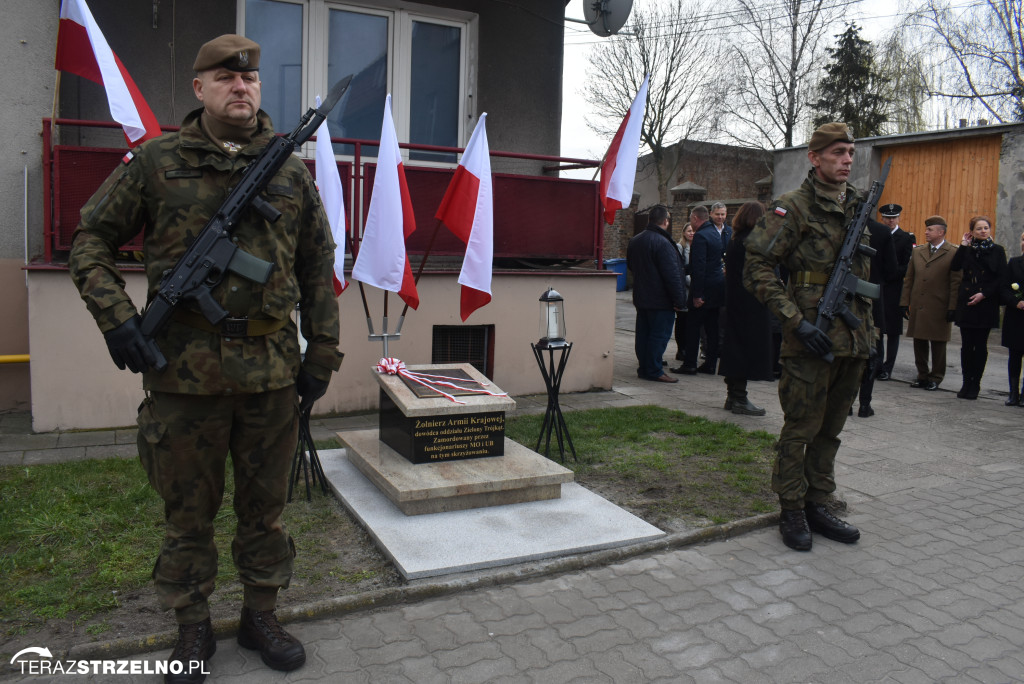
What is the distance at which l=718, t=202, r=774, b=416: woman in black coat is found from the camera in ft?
24.4

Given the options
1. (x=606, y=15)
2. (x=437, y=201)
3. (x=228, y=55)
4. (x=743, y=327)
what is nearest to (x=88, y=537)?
(x=228, y=55)

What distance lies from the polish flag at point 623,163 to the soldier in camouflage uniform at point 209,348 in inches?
159

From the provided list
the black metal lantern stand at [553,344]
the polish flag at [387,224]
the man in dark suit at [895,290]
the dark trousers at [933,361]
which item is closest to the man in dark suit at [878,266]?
the man in dark suit at [895,290]

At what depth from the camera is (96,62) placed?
17.7ft

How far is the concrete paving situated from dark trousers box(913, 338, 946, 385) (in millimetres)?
4300

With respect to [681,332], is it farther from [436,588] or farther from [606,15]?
[436,588]

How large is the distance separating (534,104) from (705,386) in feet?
12.2

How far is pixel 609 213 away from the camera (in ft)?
22.5

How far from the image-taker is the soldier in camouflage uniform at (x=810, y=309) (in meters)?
4.37

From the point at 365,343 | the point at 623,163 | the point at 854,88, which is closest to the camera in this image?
the point at 623,163

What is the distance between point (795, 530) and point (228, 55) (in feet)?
12.0

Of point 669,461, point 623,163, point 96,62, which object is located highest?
point 96,62

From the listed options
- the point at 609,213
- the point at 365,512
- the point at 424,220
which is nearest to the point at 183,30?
the point at 424,220

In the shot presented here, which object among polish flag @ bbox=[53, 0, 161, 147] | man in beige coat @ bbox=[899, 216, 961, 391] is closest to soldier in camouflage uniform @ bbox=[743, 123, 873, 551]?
polish flag @ bbox=[53, 0, 161, 147]
